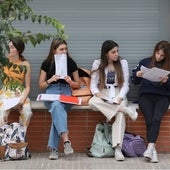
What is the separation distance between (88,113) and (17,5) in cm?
395

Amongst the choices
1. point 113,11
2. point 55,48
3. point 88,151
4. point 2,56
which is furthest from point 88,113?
point 2,56

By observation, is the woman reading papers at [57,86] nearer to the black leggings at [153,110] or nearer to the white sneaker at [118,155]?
the white sneaker at [118,155]

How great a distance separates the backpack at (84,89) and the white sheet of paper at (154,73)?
0.88 meters

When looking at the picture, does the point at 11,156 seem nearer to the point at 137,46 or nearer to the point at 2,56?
the point at 137,46

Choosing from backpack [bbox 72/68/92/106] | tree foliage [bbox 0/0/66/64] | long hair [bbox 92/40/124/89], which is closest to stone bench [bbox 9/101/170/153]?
backpack [bbox 72/68/92/106]

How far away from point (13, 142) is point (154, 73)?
78.8 inches

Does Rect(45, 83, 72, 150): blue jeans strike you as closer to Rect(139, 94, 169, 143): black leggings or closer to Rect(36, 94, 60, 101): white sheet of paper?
Rect(36, 94, 60, 101): white sheet of paper

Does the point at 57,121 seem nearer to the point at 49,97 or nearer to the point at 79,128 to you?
the point at 49,97

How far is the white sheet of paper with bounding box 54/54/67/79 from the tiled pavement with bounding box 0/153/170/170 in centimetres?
111

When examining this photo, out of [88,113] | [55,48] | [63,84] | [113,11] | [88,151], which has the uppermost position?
[113,11]

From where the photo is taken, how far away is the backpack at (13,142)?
634 centimetres

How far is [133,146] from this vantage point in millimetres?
6582

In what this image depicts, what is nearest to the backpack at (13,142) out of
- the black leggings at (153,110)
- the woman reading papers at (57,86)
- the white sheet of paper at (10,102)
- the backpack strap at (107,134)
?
the white sheet of paper at (10,102)

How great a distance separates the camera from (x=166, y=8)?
7293 millimetres
